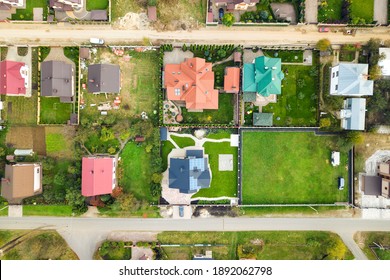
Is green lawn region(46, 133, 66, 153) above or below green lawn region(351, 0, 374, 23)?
below

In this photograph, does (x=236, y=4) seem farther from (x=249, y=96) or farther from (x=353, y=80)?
(x=353, y=80)

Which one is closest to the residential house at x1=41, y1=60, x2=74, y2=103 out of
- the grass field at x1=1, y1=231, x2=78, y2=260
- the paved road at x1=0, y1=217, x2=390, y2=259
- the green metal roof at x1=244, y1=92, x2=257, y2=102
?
the paved road at x1=0, y1=217, x2=390, y2=259

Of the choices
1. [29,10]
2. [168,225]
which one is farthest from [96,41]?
[168,225]

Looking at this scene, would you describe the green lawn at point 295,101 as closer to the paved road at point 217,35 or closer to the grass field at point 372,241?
the paved road at point 217,35

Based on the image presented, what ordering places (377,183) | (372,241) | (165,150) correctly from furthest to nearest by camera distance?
(372,241) → (165,150) → (377,183)

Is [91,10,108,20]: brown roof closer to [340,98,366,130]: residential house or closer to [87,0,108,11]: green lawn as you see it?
[87,0,108,11]: green lawn

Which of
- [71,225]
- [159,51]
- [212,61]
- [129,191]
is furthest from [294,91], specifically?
[71,225]

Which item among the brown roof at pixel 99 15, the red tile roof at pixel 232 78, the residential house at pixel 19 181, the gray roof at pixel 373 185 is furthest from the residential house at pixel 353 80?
the residential house at pixel 19 181
